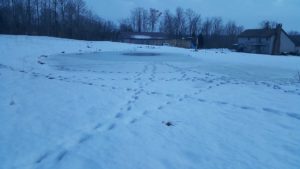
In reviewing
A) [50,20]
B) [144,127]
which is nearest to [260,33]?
[50,20]

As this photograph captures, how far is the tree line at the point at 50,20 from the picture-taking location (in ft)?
125

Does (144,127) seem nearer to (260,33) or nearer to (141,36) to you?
(260,33)

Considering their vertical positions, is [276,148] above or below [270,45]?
below

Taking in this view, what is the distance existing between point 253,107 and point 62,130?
11.5 ft

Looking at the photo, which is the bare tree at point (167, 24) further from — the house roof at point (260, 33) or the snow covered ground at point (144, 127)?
the snow covered ground at point (144, 127)

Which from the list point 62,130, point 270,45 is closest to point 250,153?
point 62,130

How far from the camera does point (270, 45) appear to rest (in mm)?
51594

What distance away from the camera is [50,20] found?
46625mm

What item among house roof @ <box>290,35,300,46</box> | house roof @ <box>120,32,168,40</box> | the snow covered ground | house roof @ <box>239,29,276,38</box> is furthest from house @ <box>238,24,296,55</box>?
the snow covered ground

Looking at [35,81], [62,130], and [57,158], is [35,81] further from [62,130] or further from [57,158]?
[57,158]

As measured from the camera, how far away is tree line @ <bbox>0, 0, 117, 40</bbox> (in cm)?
3800

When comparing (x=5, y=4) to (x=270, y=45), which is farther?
(x=270, y=45)

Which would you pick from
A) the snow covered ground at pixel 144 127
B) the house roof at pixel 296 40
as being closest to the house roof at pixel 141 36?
the house roof at pixel 296 40

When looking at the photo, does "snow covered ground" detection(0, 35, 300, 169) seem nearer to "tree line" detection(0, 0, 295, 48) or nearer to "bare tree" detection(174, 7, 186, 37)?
"tree line" detection(0, 0, 295, 48)
